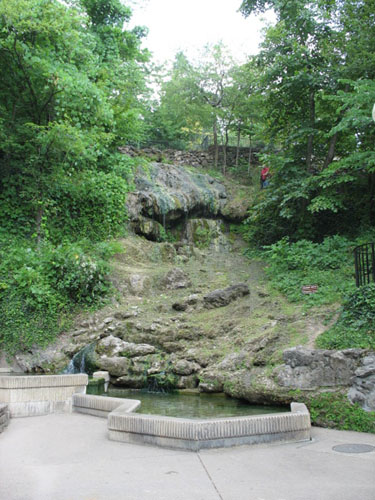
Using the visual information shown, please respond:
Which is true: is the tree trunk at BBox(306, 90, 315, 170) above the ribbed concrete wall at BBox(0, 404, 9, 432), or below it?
above

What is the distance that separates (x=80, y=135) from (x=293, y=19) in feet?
29.2

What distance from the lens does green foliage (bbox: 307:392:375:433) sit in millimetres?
5711

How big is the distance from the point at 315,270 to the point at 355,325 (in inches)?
185

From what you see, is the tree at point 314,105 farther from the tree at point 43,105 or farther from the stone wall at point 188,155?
the stone wall at point 188,155

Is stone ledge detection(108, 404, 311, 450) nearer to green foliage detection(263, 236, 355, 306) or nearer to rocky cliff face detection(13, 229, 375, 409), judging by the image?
rocky cliff face detection(13, 229, 375, 409)

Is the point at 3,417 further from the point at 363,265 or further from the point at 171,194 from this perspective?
the point at 171,194

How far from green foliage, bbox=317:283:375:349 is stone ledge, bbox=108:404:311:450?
194 centimetres

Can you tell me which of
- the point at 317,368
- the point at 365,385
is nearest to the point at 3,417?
the point at 317,368

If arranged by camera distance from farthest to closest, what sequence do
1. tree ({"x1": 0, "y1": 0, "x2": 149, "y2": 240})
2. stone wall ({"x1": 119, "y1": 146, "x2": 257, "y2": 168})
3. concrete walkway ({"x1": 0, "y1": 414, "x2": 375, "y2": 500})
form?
1. stone wall ({"x1": 119, "y1": 146, "x2": 257, "y2": 168})
2. tree ({"x1": 0, "y1": 0, "x2": 149, "y2": 240})
3. concrete walkway ({"x1": 0, "y1": 414, "x2": 375, "y2": 500})

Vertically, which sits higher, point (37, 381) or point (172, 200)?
point (172, 200)

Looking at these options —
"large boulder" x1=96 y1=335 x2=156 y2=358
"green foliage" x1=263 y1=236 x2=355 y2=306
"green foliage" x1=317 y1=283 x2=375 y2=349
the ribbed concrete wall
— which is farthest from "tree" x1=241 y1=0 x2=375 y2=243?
the ribbed concrete wall

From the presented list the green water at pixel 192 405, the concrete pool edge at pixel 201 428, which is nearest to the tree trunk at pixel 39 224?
the green water at pixel 192 405

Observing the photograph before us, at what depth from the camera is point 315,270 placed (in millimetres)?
11594

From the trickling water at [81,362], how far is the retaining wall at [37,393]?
239 cm
